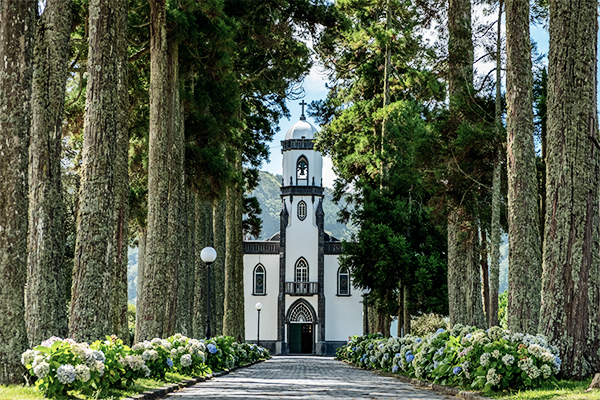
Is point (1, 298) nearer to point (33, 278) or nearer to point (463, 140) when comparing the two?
point (33, 278)

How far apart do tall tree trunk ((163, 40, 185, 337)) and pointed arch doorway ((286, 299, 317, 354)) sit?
127ft

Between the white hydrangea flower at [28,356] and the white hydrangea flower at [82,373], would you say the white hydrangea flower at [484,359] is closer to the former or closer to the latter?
the white hydrangea flower at [82,373]

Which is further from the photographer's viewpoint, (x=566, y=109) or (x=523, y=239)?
(x=523, y=239)

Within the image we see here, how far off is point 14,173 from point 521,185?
7704 mm

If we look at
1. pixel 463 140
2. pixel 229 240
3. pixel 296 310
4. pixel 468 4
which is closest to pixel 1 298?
pixel 463 140

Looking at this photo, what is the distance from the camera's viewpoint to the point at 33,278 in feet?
34.0

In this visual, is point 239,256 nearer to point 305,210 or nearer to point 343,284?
point 305,210

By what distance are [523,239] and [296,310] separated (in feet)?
148

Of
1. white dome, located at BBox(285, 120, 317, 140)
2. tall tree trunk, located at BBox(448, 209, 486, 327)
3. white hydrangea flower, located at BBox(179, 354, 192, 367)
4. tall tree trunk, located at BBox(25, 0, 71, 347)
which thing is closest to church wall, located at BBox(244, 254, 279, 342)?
white dome, located at BBox(285, 120, 317, 140)

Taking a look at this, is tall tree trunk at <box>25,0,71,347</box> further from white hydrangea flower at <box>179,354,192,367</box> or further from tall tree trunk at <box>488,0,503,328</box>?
tall tree trunk at <box>488,0,503,328</box>

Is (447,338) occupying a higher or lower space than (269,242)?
lower

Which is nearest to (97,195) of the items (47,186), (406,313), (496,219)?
(47,186)

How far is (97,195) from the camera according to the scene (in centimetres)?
1024

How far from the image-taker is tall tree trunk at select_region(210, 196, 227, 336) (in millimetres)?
Answer: 25469
